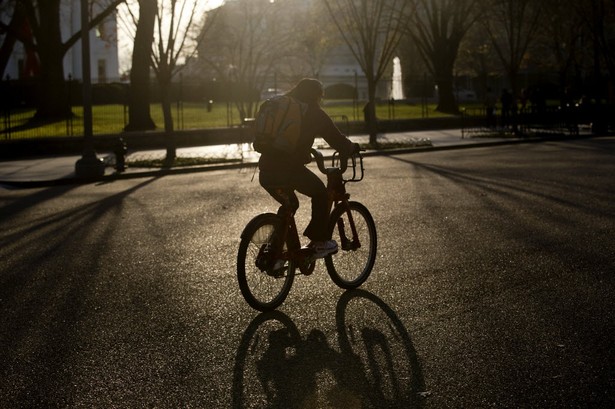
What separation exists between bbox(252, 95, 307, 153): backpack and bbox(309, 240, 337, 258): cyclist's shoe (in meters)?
0.91

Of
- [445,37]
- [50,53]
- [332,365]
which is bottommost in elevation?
[332,365]

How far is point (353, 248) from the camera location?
7.98 m

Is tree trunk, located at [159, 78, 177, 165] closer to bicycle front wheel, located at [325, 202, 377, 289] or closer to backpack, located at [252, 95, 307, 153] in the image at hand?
bicycle front wheel, located at [325, 202, 377, 289]

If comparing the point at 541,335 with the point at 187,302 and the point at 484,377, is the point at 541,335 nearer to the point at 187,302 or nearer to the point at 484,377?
the point at 484,377

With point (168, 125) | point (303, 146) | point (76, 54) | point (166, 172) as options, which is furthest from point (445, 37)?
point (303, 146)

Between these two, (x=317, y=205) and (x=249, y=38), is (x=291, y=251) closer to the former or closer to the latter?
(x=317, y=205)

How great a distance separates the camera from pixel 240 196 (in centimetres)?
1605

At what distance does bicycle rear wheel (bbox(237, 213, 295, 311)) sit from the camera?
22.5 feet

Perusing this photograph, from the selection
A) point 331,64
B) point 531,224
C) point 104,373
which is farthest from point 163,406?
point 331,64

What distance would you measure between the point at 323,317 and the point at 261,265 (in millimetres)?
613

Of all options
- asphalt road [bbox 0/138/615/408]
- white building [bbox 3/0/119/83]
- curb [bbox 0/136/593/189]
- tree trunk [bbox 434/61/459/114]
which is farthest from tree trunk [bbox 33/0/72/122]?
white building [bbox 3/0/119/83]

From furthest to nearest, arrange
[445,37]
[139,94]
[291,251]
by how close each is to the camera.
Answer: [445,37] → [139,94] → [291,251]

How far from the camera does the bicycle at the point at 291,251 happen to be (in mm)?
6941

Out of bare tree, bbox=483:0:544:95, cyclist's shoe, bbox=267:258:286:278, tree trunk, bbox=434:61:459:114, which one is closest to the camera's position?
cyclist's shoe, bbox=267:258:286:278
